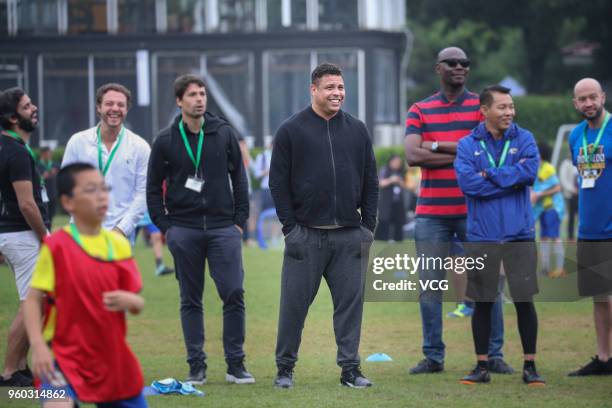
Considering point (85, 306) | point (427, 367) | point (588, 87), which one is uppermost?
point (588, 87)

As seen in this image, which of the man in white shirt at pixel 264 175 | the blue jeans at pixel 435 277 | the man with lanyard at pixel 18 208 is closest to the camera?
the man with lanyard at pixel 18 208

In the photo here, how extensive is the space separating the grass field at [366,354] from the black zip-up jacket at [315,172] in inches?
53.0

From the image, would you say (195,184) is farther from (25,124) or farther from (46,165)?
(46,165)

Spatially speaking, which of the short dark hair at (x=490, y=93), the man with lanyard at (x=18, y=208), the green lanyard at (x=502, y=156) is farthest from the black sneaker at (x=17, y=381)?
the short dark hair at (x=490, y=93)

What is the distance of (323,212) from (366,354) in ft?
8.02

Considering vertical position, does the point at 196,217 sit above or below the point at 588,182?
below

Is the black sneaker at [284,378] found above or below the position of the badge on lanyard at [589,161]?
below

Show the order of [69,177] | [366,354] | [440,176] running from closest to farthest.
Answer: [69,177], [440,176], [366,354]

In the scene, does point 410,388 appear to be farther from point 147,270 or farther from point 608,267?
point 147,270

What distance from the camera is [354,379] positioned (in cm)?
877

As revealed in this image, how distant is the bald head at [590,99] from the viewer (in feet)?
30.8

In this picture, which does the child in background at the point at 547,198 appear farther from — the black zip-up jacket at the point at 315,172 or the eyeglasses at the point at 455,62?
the black zip-up jacket at the point at 315,172

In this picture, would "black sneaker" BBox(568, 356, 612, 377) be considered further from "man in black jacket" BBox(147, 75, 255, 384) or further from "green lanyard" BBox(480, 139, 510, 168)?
"man in black jacket" BBox(147, 75, 255, 384)

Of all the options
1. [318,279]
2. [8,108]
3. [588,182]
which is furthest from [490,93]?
[8,108]
